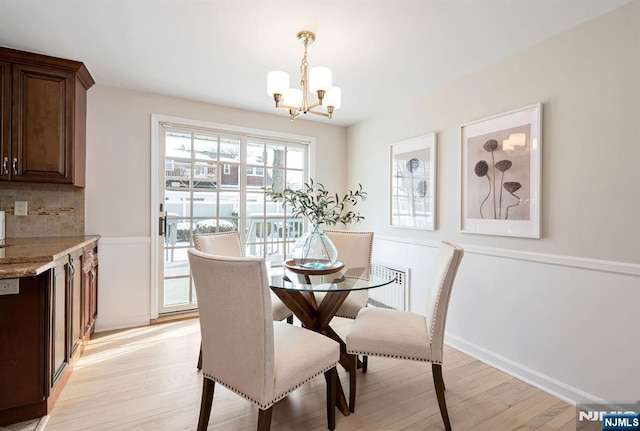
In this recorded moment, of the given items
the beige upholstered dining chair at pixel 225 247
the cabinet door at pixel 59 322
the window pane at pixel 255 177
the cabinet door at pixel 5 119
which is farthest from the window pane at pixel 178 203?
the cabinet door at pixel 59 322

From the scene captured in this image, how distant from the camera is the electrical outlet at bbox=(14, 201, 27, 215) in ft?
9.01

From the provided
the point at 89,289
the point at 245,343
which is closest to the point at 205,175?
the point at 89,289

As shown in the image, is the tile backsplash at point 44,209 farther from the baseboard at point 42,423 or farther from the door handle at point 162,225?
the baseboard at point 42,423

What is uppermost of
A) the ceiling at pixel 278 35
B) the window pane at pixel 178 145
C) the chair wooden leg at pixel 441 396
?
the ceiling at pixel 278 35

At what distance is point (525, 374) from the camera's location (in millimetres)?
2268

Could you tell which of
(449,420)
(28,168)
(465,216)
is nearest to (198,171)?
(28,168)

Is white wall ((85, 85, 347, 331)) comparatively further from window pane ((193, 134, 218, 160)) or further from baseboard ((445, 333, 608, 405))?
baseboard ((445, 333, 608, 405))

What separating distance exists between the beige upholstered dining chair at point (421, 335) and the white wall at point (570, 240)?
32.6 inches

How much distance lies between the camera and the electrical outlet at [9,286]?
5.38ft

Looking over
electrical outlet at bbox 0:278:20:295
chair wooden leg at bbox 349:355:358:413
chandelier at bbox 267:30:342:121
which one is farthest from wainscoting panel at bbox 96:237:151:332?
chair wooden leg at bbox 349:355:358:413

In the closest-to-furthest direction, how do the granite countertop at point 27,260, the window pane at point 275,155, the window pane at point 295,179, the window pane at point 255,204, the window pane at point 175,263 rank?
1. the granite countertop at point 27,260
2. the window pane at point 175,263
3. the window pane at point 255,204
4. the window pane at point 275,155
5. the window pane at point 295,179

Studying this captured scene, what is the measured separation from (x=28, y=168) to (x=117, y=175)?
699 millimetres

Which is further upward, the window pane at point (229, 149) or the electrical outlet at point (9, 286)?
the window pane at point (229, 149)

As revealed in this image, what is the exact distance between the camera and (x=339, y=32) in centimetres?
212
